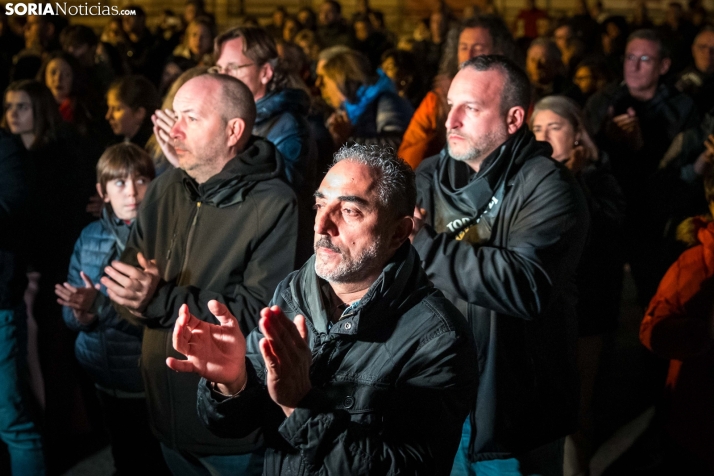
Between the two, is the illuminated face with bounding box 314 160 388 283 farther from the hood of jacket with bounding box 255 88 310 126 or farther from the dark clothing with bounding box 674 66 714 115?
the dark clothing with bounding box 674 66 714 115

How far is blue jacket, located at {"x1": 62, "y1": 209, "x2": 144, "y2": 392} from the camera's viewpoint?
3.97 m

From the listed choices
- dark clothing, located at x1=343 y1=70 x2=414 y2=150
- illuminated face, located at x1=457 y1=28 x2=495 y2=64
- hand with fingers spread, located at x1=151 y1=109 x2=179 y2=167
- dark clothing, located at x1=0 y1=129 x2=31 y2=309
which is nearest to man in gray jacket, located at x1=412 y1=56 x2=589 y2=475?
hand with fingers spread, located at x1=151 y1=109 x2=179 y2=167

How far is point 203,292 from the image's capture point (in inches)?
126

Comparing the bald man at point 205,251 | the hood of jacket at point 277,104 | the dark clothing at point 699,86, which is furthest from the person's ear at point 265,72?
the dark clothing at point 699,86

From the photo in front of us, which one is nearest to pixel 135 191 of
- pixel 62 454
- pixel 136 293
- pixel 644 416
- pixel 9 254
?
pixel 9 254

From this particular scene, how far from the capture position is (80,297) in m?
3.89

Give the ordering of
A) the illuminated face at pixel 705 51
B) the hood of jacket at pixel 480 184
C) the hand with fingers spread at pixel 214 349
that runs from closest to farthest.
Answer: the hand with fingers spread at pixel 214 349 → the hood of jacket at pixel 480 184 → the illuminated face at pixel 705 51

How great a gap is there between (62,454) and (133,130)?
6.30 ft

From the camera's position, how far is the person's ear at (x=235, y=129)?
3.35 meters

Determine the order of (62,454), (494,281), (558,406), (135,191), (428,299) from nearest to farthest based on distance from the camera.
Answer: (428,299), (494,281), (558,406), (135,191), (62,454)

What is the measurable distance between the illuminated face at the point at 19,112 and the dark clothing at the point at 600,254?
3068mm

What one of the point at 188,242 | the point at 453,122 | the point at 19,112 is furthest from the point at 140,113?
the point at 453,122

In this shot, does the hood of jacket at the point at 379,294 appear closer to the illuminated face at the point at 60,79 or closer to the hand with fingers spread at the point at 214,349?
the hand with fingers spread at the point at 214,349

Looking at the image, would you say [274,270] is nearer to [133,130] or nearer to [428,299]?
[428,299]
